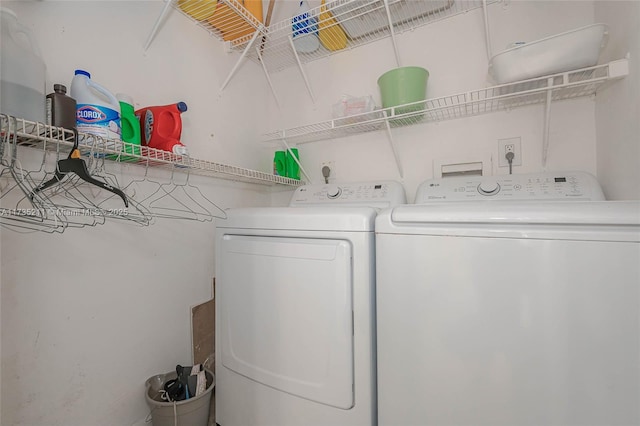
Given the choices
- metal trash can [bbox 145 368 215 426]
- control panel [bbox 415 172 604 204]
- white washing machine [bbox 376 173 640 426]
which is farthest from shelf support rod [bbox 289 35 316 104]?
metal trash can [bbox 145 368 215 426]

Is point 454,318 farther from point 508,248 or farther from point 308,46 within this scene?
point 308,46

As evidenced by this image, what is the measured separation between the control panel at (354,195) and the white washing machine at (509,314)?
2.24 feet

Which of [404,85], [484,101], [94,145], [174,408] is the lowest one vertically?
[174,408]

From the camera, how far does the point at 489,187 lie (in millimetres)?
1428

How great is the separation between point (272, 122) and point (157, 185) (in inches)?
45.1

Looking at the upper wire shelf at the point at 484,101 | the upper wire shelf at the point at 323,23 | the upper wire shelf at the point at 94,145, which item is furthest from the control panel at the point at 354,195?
the upper wire shelf at the point at 323,23

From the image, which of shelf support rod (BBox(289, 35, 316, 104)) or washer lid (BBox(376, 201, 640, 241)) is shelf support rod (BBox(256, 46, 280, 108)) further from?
washer lid (BBox(376, 201, 640, 241))

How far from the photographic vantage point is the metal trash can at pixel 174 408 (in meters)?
1.28

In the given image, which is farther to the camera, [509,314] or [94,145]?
[94,145]

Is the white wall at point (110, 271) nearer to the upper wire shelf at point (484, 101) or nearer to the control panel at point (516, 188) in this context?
the upper wire shelf at point (484, 101)

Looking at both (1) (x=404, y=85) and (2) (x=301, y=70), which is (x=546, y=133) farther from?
(2) (x=301, y=70)

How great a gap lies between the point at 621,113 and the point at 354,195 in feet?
4.01

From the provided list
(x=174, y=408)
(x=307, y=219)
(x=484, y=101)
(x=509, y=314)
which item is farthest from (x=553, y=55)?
(x=174, y=408)

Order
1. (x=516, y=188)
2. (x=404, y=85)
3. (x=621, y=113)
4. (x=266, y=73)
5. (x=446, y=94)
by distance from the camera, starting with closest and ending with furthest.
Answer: (x=621, y=113) < (x=516, y=188) < (x=404, y=85) < (x=446, y=94) < (x=266, y=73)
